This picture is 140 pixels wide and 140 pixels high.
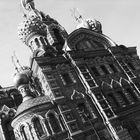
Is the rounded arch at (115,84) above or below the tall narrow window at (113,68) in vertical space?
below

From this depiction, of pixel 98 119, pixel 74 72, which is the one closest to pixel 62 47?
pixel 74 72

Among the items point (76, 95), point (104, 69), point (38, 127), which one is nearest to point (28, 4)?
point (104, 69)

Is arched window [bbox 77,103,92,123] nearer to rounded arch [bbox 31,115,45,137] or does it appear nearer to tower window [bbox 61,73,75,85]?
tower window [bbox 61,73,75,85]

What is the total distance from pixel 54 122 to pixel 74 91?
2701mm

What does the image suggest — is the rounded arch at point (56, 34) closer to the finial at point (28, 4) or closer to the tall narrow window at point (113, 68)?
the tall narrow window at point (113, 68)

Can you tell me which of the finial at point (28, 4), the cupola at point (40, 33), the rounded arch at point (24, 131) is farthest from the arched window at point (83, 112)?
the finial at point (28, 4)

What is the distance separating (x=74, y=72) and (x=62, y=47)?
144 inches

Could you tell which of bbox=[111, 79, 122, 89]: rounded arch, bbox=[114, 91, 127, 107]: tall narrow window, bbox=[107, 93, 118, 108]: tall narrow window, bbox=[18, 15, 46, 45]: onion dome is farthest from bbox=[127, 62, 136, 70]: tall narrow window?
bbox=[18, 15, 46, 45]: onion dome

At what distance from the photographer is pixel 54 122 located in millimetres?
14453

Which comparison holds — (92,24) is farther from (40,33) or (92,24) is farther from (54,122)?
(54,122)

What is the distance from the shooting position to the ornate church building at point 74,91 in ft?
47.6

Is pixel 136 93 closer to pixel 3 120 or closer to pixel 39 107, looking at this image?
pixel 39 107

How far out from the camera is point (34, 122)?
1428 centimetres

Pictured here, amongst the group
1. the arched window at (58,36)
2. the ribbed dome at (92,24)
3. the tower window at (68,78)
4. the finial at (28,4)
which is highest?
the finial at (28,4)
